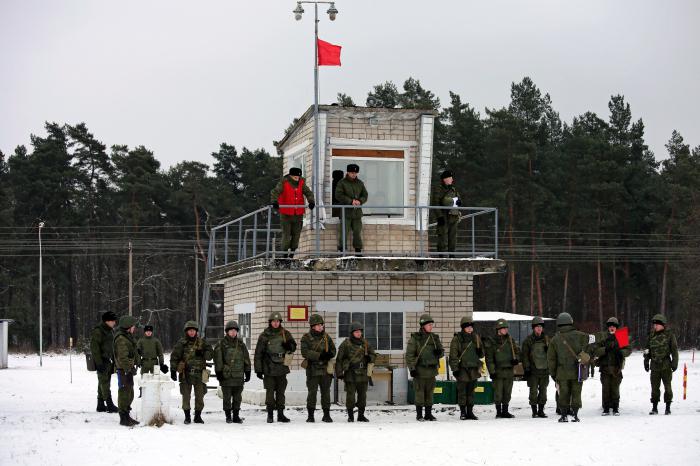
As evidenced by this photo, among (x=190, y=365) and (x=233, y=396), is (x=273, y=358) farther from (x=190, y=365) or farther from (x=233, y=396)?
(x=190, y=365)

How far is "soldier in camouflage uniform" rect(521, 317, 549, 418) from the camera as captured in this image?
20672 millimetres

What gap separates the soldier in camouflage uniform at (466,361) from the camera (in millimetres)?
20422

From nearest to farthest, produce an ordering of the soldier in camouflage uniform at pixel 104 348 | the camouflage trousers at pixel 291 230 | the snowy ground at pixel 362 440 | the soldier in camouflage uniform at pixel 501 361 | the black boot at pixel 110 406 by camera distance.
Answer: the snowy ground at pixel 362 440 < the soldier in camouflage uniform at pixel 501 361 < the soldier in camouflage uniform at pixel 104 348 < the black boot at pixel 110 406 < the camouflage trousers at pixel 291 230

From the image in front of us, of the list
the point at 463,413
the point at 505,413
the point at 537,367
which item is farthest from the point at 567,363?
the point at 463,413

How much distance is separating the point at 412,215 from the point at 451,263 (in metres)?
2.06

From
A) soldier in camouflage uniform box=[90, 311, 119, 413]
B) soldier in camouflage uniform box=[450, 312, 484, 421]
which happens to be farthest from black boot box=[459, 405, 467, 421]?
soldier in camouflage uniform box=[90, 311, 119, 413]

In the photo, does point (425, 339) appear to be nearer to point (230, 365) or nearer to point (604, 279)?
point (230, 365)

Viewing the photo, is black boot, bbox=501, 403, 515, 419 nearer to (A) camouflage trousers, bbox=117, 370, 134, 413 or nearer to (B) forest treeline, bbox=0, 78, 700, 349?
(A) camouflage trousers, bbox=117, 370, 134, 413

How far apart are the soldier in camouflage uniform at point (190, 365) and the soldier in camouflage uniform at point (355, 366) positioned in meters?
2.43

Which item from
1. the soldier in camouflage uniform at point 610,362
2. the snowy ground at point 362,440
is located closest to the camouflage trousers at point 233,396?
the snowy ground at point 362,440

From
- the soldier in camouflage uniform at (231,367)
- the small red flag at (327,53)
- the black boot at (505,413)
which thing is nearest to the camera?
the soldier in camouflage uniform at (231,367)

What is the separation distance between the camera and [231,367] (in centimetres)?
1980

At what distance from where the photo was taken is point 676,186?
66.2m

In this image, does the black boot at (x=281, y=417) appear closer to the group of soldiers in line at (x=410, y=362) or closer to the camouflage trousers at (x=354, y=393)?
the group of soldiers in line at (x=410, y=362)
